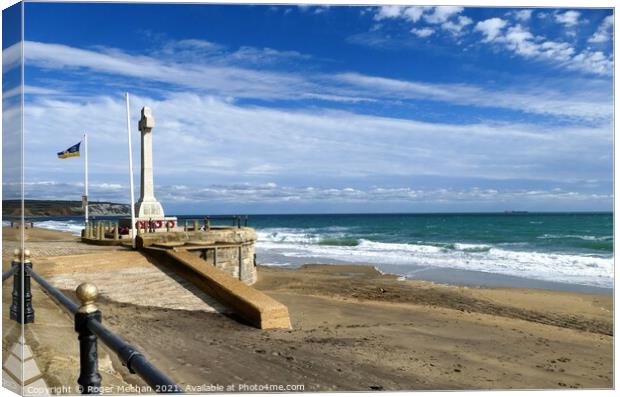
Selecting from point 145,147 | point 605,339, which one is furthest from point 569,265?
point 145,147

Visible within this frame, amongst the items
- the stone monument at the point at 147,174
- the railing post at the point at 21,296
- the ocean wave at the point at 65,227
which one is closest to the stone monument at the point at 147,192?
the stone monument at the point at 147,174

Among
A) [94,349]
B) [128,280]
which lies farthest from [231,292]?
[94,349]

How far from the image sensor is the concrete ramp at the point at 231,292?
23.6 feet

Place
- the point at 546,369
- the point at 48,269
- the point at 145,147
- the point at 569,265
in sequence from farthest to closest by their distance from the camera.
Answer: the point at 569,265
the point at 145,147
the point at 48,269
the point at 546,369

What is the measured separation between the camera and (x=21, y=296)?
433 cm

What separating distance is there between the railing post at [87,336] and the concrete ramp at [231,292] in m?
4.56

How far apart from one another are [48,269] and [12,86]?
596 centimetres

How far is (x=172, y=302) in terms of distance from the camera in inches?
336

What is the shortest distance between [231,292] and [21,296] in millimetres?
3919

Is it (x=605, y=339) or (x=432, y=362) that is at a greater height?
(x=432, y=362)

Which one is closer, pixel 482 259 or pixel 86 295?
pixel 86 295

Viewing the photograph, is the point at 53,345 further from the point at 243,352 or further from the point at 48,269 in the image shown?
the point at 48,269

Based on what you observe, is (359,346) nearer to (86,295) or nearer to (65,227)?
(86,295)

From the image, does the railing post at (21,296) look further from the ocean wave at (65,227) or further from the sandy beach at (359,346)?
the ocean wave at (65,227)
